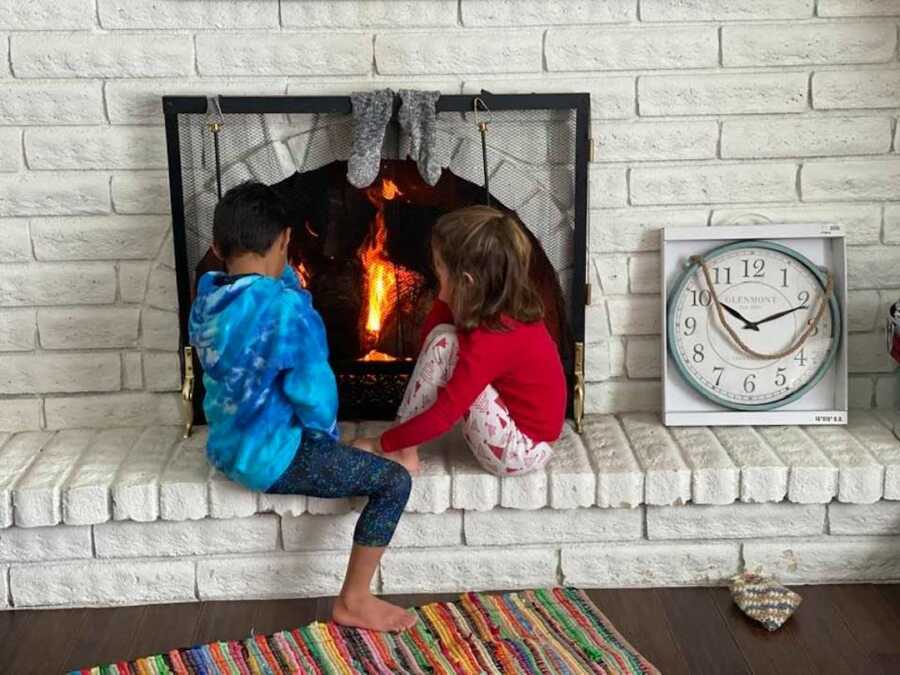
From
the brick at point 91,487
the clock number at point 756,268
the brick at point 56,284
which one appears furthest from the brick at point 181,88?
the clock number at point 756,268

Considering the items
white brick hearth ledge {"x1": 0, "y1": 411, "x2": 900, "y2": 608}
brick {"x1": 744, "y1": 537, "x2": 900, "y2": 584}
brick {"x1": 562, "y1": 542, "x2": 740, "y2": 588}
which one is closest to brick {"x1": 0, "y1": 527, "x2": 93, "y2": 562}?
white brick hearth ledge {"x1": 0, "y1": 411, "x2": 900, "y2": 608}

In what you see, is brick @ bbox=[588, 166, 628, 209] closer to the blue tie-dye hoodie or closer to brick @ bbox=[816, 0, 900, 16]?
brick @ bbox=[816, 0, 900, 16]

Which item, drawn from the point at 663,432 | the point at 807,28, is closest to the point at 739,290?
the point at 663,432

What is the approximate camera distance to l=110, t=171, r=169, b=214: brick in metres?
2.61

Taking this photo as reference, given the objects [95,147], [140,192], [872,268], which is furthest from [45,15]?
[872,268]

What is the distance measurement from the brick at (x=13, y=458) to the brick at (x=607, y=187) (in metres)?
1.27

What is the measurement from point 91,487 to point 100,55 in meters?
0.87

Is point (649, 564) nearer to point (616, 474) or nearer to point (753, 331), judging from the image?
point (616, 474)

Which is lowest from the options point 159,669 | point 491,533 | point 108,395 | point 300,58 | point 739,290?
point 159,669

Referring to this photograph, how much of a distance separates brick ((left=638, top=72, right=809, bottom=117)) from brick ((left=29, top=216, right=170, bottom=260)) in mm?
1051

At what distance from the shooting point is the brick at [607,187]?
2641 mm

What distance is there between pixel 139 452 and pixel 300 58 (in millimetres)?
870

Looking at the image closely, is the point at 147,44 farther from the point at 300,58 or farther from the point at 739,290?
the point at 739,290

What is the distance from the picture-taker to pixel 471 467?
2.48m
